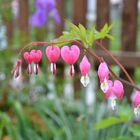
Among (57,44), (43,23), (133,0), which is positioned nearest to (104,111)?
(43,23)

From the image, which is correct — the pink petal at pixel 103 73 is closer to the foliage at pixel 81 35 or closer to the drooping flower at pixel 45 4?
the foliage at pixel 81 35

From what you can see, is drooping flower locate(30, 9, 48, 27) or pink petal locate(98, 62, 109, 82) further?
drooping flower locate(30, 9, 48, 27)

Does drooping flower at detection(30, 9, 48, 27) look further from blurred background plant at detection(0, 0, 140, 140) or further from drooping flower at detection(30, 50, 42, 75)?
drooping flower at detection(30, 50, 42, 75)

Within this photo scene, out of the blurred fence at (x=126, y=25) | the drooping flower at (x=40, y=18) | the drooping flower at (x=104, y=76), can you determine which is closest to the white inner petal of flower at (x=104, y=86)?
the drooping flower at (x=104, y=76)

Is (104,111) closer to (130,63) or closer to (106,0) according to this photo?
(130,63)

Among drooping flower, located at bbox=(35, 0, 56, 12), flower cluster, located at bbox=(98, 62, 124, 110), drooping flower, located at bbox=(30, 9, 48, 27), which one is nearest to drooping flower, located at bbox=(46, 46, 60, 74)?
flower cluster, located at bbox=(98, 62, 124, 110)

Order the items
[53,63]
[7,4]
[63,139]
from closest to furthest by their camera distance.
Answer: [53,63]
[63,139]
[7,4]

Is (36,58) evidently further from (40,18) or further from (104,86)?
(40,18)

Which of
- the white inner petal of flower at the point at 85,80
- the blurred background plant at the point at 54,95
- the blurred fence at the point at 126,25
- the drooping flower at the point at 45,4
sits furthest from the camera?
the blurred fence at the point at 126,25
